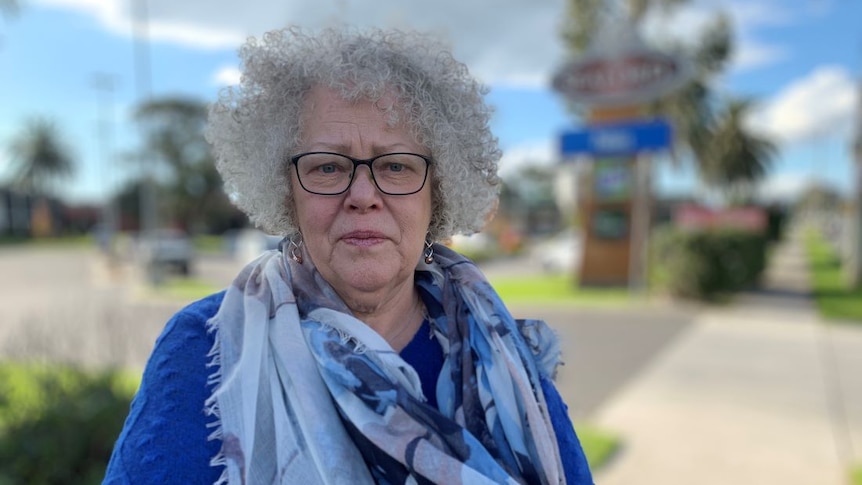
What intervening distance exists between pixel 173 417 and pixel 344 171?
0.62 meters

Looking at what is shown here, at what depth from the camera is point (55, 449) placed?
3.08m

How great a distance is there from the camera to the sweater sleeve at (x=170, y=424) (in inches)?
41.4

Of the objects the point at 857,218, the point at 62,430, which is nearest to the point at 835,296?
the point at 857,218

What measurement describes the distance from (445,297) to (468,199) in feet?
0.89

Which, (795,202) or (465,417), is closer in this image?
(465,417)

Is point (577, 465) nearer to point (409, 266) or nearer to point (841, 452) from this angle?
point (409, 266)

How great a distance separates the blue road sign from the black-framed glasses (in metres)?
12.6

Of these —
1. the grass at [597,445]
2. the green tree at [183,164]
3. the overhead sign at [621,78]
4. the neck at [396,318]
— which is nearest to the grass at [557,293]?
the overhead sign at [621,78]

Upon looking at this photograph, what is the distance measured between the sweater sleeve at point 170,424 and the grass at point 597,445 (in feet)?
11.2

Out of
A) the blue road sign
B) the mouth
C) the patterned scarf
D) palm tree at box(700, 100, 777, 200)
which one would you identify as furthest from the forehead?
palm tree at box(700, 100, 777, 200)

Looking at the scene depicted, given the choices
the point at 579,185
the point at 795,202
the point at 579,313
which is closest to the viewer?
the point at 579,313

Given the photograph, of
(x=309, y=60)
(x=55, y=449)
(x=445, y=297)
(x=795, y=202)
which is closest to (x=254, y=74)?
(x=309, y=60)

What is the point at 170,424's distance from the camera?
108cm

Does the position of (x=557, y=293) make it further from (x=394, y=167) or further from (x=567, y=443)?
(x=394, y=167)
